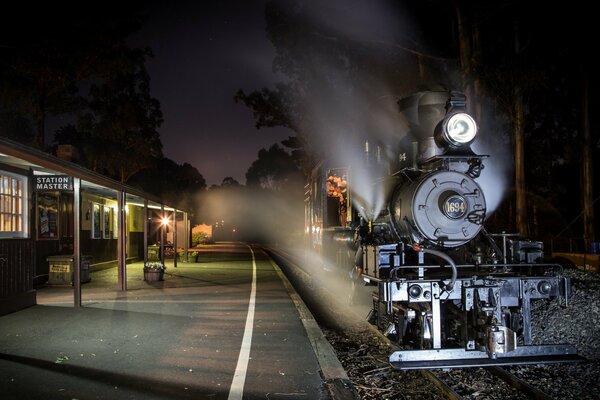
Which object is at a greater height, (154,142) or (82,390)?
(154,142)

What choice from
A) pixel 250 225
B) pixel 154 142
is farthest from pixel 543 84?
pixel 250 225

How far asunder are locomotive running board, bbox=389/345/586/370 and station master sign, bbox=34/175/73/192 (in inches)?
321

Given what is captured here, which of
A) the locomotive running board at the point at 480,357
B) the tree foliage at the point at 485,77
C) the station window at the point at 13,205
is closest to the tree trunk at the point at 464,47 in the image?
the tree foliage at the point at 485,77

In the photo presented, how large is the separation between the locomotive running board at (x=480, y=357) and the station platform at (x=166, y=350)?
2.66 feet

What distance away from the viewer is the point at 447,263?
7223 millimetres

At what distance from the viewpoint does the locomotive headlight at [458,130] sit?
23.1ft

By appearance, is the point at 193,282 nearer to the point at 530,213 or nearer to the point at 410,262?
the point at 410,262

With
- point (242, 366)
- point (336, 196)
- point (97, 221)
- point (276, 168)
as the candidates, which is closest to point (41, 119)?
point (97, 221)

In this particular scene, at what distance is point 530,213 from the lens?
107ft

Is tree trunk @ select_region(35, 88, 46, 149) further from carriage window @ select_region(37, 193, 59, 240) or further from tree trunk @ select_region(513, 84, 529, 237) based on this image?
tree trunk @ select_region(513, 84, 529, 237)

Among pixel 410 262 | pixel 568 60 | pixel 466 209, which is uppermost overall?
pixel 568 60

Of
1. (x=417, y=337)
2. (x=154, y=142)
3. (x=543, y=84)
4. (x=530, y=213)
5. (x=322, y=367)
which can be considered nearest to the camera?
(x=322, y=367)

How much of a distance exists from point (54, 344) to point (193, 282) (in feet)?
29.1

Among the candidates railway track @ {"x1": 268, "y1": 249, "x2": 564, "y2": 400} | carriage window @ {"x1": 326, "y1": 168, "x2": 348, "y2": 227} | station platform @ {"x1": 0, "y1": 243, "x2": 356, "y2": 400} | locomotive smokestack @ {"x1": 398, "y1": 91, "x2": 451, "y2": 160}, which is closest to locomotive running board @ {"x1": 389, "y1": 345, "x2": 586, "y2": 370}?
railway track @ {"x1": 268, "y1": 249, "x2": 564, "y2": 400}
